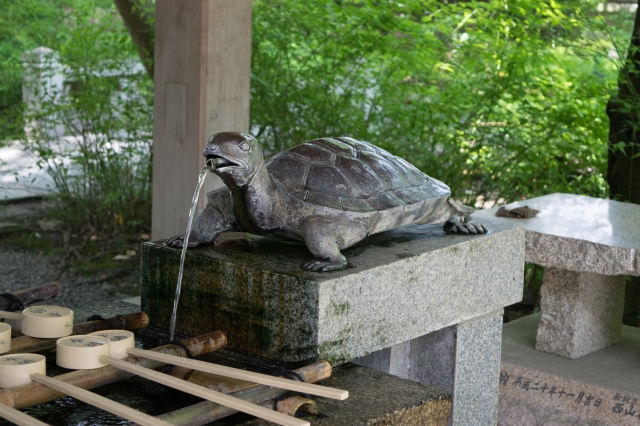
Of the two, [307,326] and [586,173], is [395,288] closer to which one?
[307,326]

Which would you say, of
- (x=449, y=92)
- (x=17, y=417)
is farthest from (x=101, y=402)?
(x=449, y=92)

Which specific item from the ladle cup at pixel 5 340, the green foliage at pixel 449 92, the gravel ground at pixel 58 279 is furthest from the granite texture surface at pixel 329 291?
the gravel ground at pixel 58 279

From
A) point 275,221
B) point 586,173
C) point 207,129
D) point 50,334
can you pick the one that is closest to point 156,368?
point 50,334

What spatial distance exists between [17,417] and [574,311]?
3147mm

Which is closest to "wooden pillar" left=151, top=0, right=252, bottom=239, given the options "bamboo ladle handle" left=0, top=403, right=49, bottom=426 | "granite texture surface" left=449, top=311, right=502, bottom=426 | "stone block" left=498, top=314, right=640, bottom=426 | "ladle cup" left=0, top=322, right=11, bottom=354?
"granite texture surface" left=449, top=311, right=502, bottom=426

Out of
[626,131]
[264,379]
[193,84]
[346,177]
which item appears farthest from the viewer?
[626,131]

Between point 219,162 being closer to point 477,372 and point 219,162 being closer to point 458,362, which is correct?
point 458,362

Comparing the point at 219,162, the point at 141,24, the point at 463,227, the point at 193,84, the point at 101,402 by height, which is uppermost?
the point at 141,24

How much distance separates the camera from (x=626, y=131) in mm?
5328

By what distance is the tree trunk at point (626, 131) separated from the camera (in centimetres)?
514

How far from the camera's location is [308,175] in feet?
8.63

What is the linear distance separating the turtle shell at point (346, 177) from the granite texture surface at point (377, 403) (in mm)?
554

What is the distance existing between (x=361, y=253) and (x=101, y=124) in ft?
15.7

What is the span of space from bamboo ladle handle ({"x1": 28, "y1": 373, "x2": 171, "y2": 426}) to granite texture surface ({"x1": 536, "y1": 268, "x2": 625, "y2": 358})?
9.55ft
